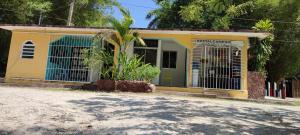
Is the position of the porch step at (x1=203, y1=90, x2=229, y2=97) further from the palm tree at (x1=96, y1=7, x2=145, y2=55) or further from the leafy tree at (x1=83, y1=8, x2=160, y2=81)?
the palm tree at (x1=96, y1=7, x2=145, y2=55)

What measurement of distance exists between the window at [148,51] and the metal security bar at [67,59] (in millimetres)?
2504

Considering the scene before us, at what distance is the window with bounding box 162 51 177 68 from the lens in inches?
746

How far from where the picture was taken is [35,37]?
17.7 m

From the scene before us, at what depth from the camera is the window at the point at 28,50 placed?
17.7 metres

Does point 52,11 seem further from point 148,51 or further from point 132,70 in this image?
point 132,70

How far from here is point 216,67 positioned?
53.5 feet

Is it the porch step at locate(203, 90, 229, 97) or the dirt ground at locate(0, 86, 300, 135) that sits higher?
the porch step at locate(203, 90, 229, 97)

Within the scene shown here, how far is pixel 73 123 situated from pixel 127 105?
2.88m

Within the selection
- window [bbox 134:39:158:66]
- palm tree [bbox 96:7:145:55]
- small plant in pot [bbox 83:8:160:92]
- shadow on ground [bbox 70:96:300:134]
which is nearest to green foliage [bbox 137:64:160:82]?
small plant in pot [bbox 83:8:160:92]

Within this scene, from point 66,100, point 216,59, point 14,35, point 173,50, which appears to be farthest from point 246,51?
point 14,35

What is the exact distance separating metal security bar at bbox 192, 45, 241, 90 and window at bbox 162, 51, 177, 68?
263cm

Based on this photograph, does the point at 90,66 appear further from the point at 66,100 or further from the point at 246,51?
the point at 246,51

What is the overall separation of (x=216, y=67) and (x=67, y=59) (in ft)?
23.9

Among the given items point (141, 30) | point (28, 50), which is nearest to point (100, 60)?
point (141, 30)
